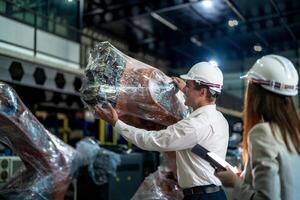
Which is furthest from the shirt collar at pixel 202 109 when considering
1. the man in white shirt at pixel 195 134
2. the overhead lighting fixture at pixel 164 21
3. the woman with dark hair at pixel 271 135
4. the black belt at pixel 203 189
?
the overhead lighting fixture at pixel 164 21

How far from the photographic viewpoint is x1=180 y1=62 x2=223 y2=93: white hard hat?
2.17 m

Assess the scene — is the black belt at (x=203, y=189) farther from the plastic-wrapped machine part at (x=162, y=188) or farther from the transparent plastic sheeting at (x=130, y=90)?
the plastic-wrapped machine part at (x=162, y=188)

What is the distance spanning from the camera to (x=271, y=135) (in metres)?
1.41

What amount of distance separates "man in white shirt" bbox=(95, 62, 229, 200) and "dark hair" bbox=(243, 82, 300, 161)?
1.56 feet

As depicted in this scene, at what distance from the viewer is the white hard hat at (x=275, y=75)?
1483 millimetres

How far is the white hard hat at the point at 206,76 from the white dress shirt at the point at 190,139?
12cm

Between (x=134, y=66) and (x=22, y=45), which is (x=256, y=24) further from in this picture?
(x=134, y=66)

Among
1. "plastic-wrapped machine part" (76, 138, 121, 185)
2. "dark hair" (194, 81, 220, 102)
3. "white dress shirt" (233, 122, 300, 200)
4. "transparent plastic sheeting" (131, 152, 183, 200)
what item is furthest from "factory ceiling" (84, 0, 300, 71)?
"white dress shirt" (233, 122, 300, 200)

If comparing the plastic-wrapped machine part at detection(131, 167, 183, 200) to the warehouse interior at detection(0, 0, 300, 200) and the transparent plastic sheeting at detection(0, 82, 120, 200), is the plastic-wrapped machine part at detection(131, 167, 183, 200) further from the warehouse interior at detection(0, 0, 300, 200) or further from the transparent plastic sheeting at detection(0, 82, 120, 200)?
the transparent plastic sheeting at detection(0, 82, 120, 200)

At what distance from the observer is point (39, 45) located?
5.87 meters

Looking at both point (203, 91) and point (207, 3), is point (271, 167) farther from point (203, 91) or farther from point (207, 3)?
point (207, 3)

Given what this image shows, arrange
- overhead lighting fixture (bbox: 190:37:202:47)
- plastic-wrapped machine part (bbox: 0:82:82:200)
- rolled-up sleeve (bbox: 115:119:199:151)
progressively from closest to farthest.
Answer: rolled-up sleeve (bbox: 115:119:199:151) → plastic-wrapped machine part (bbox: 0:82:82:200) → overhead lighting fixture (bbox: 190:37:202:47)

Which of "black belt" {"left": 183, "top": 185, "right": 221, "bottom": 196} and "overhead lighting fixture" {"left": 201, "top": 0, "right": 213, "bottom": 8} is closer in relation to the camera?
"black belt" {"left": 183, "top": 185, "right": 221, "bottom": 196}

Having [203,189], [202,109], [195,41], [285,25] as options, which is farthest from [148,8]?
[203,189]
